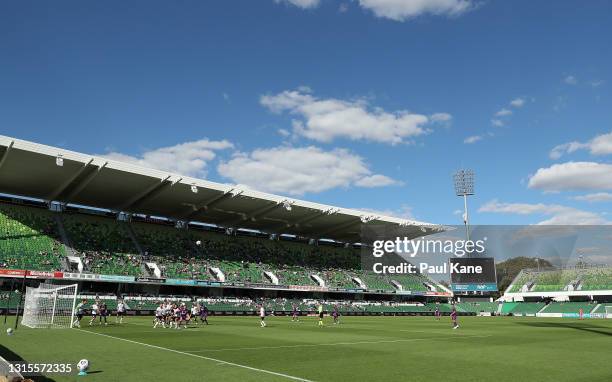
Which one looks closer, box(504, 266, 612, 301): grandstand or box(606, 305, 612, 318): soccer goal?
box(606, 305, 612, 318): soccer goal

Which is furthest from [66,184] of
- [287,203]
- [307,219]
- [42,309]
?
[307,219]

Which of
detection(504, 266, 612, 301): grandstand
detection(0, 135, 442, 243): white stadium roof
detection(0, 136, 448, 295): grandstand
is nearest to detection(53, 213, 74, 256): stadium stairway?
detection(0, 136, 448, 295): grandstand

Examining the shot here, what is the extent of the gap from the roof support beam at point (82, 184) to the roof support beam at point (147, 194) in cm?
614

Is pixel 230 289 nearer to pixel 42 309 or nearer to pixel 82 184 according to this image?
pixel 82 184

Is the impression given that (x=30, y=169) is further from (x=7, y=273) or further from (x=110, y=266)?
(x=110, y=266)

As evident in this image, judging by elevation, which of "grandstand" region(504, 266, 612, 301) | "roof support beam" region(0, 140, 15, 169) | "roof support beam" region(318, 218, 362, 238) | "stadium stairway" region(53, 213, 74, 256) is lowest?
"grandstand" region(504, 266, 612, 301)

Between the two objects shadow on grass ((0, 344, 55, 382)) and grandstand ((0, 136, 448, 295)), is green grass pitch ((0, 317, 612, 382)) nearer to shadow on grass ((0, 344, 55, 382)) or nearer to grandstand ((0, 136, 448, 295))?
shadow on grass ((0, 344, 55, 382))

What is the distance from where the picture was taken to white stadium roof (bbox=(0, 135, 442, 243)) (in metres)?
45.7

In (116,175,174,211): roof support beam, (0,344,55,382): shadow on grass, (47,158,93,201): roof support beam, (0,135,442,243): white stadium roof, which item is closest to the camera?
(0,344,55,382): shadow on grass

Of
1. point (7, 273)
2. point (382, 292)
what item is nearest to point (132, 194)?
point (7, 273)

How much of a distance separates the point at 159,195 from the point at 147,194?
1369 millimetres

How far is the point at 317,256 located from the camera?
270 ft

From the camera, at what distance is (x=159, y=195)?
187ft

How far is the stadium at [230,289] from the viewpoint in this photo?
1678 centimetres
